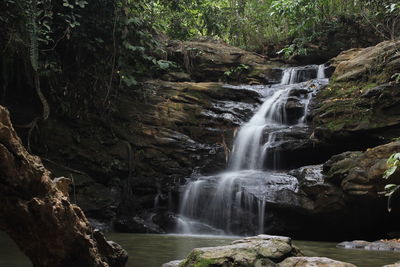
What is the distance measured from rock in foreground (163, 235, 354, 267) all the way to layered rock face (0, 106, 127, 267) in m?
0.89

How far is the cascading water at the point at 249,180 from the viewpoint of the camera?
8.62 metres

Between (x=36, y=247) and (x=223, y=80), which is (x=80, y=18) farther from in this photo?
(x=36, y=247)

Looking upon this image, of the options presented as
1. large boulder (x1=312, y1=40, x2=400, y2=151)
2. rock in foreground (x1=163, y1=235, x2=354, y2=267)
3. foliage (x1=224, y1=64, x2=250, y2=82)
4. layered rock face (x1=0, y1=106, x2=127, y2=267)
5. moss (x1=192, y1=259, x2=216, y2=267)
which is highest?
foliage (x1=224, y1=64, x2=250, y2=82)

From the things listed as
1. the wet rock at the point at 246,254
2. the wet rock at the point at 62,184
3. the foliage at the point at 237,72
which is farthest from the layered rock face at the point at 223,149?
the wet rock at the point at 62,184

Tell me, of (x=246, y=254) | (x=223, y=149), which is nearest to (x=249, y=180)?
(x=223, y=149)

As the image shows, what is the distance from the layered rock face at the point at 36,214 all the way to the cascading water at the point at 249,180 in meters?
5.62

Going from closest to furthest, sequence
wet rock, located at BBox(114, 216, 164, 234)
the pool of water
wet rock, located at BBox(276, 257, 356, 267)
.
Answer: wet rock, located at BBox(276, 257, 356, 267)
the pool of water
wet rock, located at BBox(114, 216, 164, 234)

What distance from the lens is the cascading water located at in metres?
8.62

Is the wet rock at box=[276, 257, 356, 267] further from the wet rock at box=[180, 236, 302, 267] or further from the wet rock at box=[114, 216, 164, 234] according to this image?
the wet rock at box=[114, 216, 164, 234]

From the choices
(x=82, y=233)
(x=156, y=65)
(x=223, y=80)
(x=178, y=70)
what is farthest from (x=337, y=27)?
(x=82, y=233)

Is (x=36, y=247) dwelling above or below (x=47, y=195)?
below

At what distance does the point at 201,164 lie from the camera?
1074 cm

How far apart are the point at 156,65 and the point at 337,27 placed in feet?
23.4

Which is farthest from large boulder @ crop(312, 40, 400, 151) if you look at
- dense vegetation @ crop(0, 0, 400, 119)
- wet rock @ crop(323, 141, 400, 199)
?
wet rock @ crop(323, 141, 400, 199)
